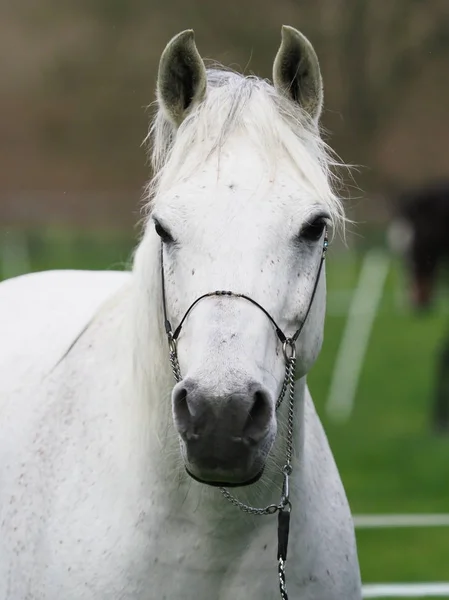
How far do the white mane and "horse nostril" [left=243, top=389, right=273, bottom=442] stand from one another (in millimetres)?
601

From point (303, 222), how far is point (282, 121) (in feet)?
1.19

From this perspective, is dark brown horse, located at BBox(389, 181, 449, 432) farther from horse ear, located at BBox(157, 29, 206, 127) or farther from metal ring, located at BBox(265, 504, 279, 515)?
horse ear, located at BBox(157, 29, 206, 127)

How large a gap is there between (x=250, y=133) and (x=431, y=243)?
1006 cm

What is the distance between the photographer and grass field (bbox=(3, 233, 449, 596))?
750 centimetres

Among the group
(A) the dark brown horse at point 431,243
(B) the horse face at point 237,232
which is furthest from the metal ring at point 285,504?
(A) the dark brown horse at point 431,243

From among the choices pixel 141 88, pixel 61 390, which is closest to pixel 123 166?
pixel 141 88

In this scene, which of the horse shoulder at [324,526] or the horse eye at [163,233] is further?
the horse shoulder at [324,526]

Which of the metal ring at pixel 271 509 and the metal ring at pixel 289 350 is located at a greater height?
the metal ring at pixel 289 350

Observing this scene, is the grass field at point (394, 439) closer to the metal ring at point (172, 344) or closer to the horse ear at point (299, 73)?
the horse ear at point (299, 73)

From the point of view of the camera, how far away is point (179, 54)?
3.09 metres

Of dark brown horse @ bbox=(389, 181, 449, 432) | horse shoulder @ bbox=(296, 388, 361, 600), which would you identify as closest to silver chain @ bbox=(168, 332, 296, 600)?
horse shoulder @ bbox=(296, 388, 361, 600)

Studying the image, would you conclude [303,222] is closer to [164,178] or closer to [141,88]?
[164,178]

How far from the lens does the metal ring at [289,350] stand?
287cm

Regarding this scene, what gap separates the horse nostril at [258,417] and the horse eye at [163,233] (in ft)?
1.68
